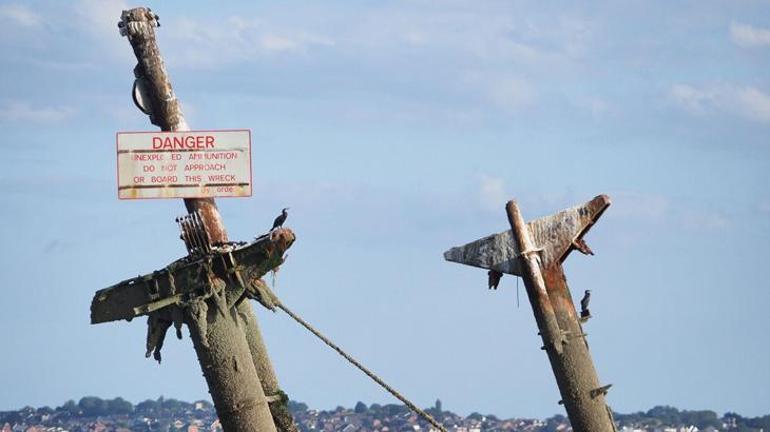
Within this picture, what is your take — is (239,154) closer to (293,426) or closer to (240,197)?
(240,197)

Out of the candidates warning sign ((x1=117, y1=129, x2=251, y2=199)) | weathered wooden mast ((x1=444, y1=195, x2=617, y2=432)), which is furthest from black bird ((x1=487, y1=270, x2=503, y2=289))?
warning sign ((x1=117, y1=129, x2=251, y2=199))

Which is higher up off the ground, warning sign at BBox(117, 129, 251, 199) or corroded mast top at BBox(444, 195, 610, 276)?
warning sign at BBox(117, 129, 251, 199)

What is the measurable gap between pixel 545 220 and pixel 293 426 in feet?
15.9

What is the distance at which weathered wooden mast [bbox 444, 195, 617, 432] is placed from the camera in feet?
99.5

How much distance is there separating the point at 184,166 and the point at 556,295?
4802 mm

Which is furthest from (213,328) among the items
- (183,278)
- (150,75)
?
(150,75)

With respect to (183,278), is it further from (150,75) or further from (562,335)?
(562,335)

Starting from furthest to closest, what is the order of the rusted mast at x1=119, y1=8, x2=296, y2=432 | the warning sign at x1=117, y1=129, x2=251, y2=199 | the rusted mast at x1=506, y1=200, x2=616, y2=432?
the warning sign at x1=117, y1=129, x2=251, y2=199 → the rusted mast at x1=119, y1=8, x2=296, y2=432 → the rusted mast at x1=506, y1=200, x2=616, y2=432

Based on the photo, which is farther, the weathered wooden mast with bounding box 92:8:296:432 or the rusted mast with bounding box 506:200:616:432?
the weathered wooden mast with bounding box 92:8:296:432

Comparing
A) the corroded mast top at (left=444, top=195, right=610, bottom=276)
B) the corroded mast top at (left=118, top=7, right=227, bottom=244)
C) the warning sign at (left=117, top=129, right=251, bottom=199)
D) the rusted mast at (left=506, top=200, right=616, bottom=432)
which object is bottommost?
the rusted mast at (left=506, top=200, right=616, bottom=432)

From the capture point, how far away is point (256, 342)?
34.7 m

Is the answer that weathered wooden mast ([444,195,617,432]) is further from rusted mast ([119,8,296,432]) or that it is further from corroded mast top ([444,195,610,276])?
rusted mast ([119,8,296,432])

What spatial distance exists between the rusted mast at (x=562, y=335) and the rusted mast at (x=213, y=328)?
347 cm

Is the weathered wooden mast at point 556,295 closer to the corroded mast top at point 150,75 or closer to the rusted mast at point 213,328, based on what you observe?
the rusted mast at point 213,328
